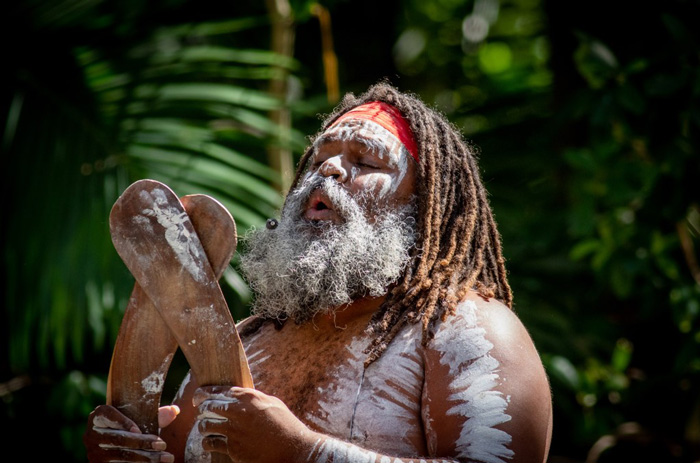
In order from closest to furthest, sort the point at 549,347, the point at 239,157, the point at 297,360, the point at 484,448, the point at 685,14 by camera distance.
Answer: the point at 484,448 < the point at 297,360 < the point at 685,14 < the point at 239,157 < the point at 549,347

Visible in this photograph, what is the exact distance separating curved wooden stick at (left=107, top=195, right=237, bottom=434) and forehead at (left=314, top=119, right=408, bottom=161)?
20.8 inches

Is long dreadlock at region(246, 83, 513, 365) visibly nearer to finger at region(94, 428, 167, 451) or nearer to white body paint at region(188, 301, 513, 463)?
white body paint at region(188, 301, 513, 463)

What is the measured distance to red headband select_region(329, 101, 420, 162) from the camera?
95.9 inches

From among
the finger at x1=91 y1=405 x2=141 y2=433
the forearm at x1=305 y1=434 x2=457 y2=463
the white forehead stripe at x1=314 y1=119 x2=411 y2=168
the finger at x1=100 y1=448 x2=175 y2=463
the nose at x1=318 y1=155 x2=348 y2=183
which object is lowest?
the forearm at x1=305 y1=434 x2=457 y2=463

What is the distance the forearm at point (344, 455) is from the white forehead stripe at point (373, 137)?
841 millimetres

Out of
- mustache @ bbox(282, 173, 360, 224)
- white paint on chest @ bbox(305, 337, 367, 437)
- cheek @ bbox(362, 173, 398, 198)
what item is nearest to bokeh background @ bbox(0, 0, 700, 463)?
mustache @ bbox(282, 173, 360, 224)

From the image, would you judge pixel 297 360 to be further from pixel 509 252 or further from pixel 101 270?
pixel 509 252

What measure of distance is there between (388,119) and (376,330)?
673mm

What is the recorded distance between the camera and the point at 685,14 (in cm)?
400

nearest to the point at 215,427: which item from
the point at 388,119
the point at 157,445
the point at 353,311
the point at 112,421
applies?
the point at 157,445

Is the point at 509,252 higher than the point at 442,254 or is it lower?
lower

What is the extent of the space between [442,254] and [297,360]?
0.49 meters

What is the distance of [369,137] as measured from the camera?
237 centimetres

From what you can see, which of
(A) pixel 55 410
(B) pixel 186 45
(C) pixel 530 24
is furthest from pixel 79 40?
(C) pixel 530 24
